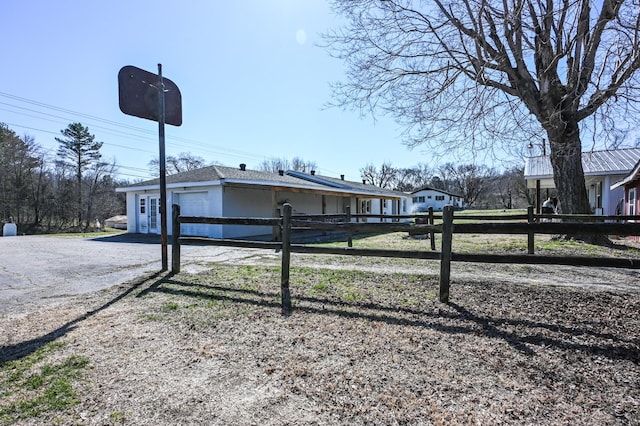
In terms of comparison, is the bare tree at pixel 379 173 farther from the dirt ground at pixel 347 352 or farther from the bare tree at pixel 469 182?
the dirt ground at pixel 347 352

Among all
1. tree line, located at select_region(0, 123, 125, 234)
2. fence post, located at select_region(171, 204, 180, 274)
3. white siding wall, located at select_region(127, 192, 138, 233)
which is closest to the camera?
fence post, located at select_region(171, 204, 180, 274)

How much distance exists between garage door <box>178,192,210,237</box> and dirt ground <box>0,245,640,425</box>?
32.7 ft

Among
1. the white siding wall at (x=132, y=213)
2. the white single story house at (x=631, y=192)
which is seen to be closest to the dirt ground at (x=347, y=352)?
the white single story house at (x=631, y=192)

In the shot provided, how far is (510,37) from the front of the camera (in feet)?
24.9

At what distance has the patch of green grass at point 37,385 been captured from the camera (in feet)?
6.50

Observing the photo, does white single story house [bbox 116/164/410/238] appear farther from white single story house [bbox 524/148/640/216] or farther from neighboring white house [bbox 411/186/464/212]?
neighboring white house [bbox 411/186/464/212]

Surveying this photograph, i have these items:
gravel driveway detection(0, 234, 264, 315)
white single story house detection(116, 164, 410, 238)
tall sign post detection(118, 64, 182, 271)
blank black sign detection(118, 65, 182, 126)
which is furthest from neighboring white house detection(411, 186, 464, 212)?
tall sign post detection(118, 64, 182, 271)

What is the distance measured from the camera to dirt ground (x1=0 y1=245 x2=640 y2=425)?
198cm

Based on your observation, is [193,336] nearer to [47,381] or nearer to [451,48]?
[47,381]

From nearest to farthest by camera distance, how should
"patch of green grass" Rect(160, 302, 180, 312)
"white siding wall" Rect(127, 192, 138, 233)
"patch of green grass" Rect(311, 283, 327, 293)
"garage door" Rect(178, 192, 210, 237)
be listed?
"patch of green grass" Rect(160, 302, 180, 312)
"patch of green grass" Rect(311, 283, 327, 293)
"garage door" Rect(178, 192, 210, 237)
"white siding wall" Rect(127, 192, 138, 233)

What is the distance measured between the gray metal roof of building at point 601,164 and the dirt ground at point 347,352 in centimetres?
1248

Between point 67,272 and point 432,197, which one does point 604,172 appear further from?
point 432,197

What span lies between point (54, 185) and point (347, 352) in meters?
37.2

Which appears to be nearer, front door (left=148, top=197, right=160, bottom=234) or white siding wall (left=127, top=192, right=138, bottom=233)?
front door (left=148, top=197, right=160, bottom=234)
